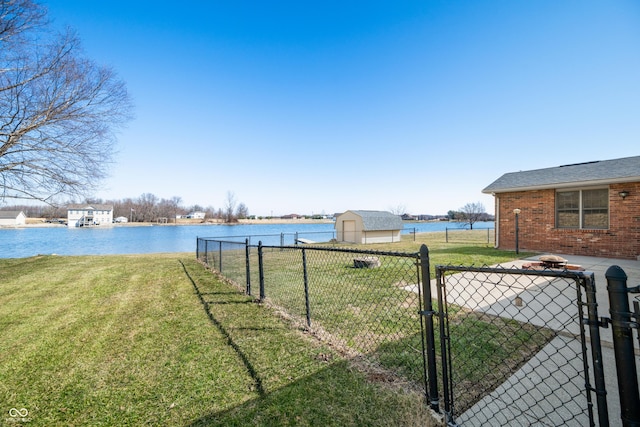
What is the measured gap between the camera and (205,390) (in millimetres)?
2471

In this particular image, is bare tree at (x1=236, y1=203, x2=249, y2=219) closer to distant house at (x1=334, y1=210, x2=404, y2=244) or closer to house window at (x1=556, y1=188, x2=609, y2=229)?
distant house at (x1=334, y1=210, x2=404, y2=244)

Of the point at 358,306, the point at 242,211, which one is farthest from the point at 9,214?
the point at 358,306

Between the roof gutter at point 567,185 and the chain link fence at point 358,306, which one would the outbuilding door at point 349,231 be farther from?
the chain link fence at point 358,306

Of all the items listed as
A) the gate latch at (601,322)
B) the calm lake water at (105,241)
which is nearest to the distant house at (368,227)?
the calm lake water at (105,241)

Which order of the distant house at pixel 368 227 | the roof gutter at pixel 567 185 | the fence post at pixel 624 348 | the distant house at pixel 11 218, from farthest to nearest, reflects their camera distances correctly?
1. the distant house at pixel 11 218
2. the distant house at pixel 368 227
3. the roof gutter at pixel 567 185
4. the fence post at pixel 624 348

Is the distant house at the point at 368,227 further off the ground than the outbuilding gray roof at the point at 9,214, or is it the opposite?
the outbuilding gray roof at the point at 9,214

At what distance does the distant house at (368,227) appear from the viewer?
20766mm

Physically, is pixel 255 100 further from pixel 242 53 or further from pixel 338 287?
pixel 338 287

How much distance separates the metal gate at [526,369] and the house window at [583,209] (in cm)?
948

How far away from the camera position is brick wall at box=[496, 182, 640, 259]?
9352 mm

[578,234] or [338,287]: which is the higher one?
[578,234]

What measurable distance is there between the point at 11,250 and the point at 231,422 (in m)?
24.8

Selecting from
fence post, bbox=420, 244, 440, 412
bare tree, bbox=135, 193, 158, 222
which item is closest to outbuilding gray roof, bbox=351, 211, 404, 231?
fence post, bbox=420, 244, 440, 412

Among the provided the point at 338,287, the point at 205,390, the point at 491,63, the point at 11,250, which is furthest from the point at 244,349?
the point at 11,250
